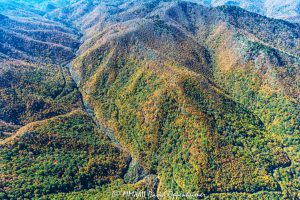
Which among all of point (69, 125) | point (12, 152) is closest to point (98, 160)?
point (69, 125)

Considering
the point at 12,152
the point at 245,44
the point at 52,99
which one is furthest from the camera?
the point at 245,44

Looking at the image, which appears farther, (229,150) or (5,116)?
(5,116)

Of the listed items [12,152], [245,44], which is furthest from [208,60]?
[12,152]

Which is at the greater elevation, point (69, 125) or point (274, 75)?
point (274, 75)

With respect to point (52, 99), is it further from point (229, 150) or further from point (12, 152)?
point (229, 150)

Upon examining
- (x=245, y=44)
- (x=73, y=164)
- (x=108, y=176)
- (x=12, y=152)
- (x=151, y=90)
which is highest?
(x=245, y=44)

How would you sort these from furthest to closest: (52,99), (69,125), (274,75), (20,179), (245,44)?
(245,44)
(52,99)
(274,75)
(69,125)
(20,179)

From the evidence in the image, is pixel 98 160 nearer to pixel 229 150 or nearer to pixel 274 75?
pixel 229 150
